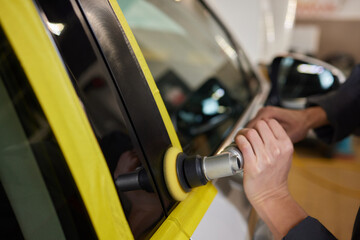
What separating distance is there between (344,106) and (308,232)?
1.80ft

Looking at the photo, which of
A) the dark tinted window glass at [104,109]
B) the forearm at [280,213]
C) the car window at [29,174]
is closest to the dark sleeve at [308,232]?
the forearm at [280,213]

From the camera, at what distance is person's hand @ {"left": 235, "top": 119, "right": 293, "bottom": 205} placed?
1.99 feet

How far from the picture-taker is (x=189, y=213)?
1.88 ft

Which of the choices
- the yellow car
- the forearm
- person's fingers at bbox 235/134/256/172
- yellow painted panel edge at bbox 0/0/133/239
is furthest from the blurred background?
yellow painted panel edge at bbox 0/0/133/239

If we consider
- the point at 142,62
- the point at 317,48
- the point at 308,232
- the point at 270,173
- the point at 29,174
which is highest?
the point at 142,62

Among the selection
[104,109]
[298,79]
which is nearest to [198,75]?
[298,79]

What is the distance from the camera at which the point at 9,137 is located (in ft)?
1.52

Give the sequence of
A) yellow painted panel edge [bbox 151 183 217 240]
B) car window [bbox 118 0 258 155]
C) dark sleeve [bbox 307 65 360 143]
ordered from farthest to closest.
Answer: car window [bbox 118 0 258 155]
dark sleeve [bbox 307 65 360 143]
yellow painted panel edge [bbox 151 183 217 240]

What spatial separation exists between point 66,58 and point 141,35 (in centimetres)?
199

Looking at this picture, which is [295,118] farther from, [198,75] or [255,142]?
[198,75]

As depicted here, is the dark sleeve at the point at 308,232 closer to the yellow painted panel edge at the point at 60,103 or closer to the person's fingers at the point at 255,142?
the person's fingers at the point at 255,142

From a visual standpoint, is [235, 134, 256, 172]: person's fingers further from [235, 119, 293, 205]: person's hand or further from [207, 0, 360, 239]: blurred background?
[207, 0, 360, 239]: blurred background

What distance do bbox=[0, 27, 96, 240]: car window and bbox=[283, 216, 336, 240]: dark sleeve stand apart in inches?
14.9

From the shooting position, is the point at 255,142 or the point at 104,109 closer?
the point at 104,109
